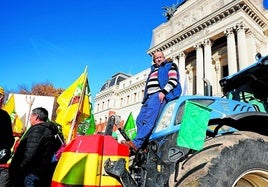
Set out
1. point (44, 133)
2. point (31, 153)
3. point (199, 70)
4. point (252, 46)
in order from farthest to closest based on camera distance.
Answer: point (199, 70)
point (252, 46)
point (44, 133)
point (31, 153)

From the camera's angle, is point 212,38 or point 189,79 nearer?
point 212,38

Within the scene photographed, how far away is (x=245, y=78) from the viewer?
4.11 metres

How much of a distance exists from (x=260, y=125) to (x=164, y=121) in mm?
1215

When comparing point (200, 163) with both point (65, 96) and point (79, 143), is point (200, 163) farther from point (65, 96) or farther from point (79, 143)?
point (65, 96)

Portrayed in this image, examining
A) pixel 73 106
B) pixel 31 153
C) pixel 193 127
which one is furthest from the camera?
pixel 73 106

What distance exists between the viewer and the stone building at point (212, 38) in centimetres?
2447

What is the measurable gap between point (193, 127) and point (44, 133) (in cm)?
289

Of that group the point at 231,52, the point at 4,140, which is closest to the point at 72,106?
the point at 4,140

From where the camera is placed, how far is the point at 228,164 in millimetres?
2211

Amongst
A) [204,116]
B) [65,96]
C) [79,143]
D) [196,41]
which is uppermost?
[196,41]

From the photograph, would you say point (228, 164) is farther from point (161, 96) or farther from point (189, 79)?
point (189, 79)

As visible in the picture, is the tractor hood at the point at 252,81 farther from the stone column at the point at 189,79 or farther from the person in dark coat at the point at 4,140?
the stone column at the point at 189,79

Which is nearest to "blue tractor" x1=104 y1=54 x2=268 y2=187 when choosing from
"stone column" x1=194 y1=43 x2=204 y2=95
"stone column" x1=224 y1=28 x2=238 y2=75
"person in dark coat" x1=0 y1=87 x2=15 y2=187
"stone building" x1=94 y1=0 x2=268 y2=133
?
"person in dark coat" x1=0 y1=87 x2=15 y2=187

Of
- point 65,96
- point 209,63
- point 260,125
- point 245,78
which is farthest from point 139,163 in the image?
point 209,63
